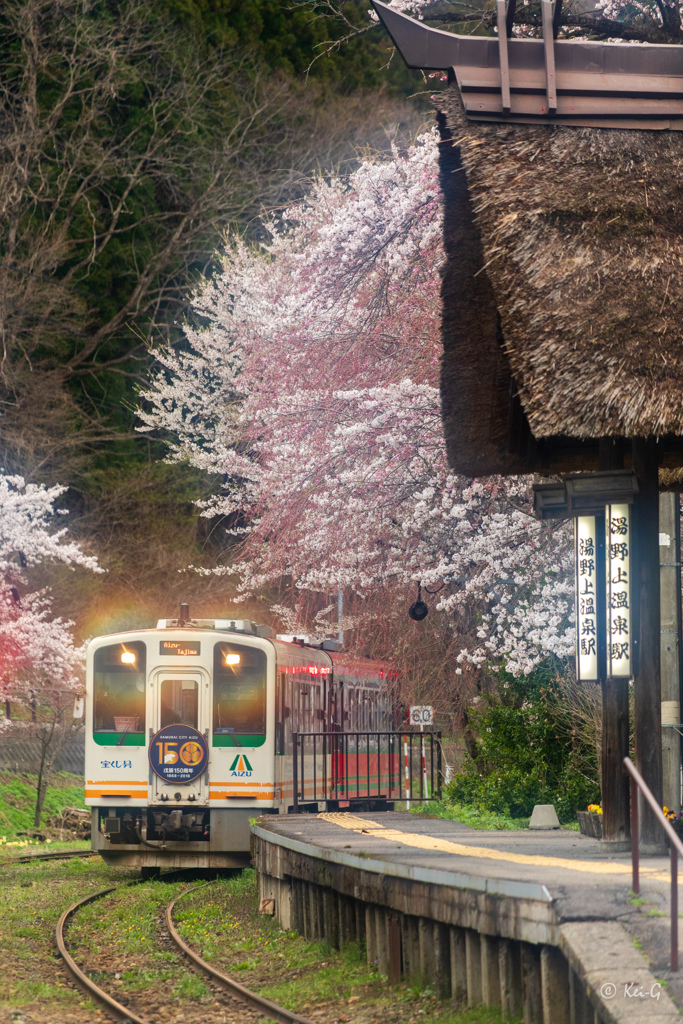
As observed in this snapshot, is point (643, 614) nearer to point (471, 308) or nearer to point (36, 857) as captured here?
point (471, 308)

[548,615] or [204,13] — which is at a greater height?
[204,13]

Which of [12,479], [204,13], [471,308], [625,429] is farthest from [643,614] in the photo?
[204,13]

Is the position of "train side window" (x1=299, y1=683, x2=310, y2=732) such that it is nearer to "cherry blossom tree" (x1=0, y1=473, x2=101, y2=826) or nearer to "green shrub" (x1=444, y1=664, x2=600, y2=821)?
"green shrub" (x1=444, y1=664, x2=600, y2=821)

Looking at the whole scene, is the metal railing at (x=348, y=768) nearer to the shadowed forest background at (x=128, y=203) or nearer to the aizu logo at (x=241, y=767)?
the aizu logo at (x=241, y=767)

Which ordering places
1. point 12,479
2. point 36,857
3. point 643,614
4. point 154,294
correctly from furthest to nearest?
point 154,294
point 12,479
point 36,857
point 643,614

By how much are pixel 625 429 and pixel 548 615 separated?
5.68 meters

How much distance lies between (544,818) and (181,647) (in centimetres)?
535

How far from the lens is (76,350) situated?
108 ft

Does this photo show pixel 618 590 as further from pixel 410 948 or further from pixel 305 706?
pixel 305 706

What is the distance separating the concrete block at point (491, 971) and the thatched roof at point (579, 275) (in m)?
3.11

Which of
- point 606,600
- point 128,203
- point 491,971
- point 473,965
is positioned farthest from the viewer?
point 128,203

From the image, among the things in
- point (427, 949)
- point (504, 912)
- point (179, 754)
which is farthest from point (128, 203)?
point (504, 912)

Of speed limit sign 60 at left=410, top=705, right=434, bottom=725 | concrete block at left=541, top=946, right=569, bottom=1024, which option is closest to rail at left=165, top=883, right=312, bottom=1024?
concrete block at left=541, top=946, right=569, bottom=1024

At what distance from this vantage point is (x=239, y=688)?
619 inches
